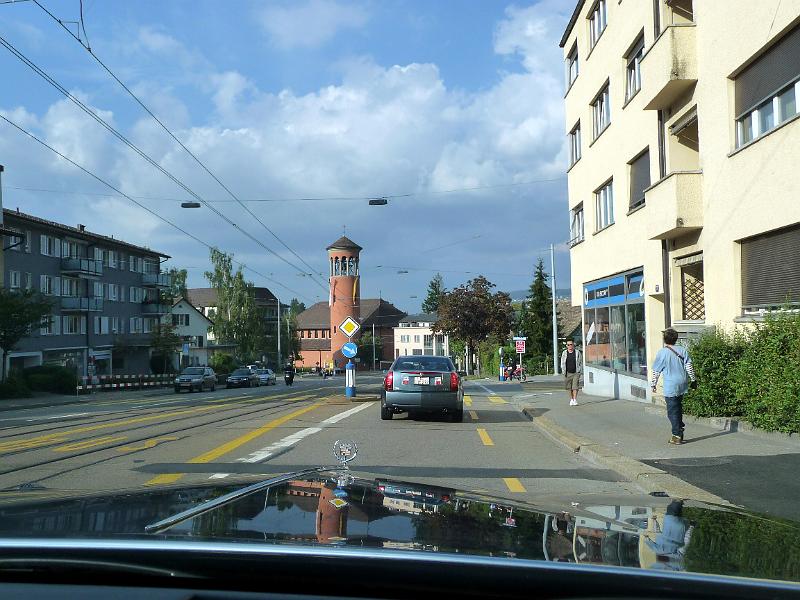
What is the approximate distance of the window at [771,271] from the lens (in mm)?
11969

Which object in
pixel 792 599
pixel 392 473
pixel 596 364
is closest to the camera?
pixel 792 599

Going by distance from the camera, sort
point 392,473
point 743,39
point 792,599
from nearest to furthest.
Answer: point 792,599
point 392,473
point 743,39

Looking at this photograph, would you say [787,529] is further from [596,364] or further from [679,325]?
[596,364]

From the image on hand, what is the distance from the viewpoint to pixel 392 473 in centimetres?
927

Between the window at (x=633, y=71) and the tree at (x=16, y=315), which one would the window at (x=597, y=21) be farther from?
the tree at (x=16, y=315)

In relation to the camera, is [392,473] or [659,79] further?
[659,79]

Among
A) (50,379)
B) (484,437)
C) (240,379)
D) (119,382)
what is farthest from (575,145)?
(119,382)

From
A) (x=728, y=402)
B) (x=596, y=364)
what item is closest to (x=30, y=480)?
(x=728, y=402)

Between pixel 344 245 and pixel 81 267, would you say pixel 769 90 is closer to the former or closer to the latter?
pixel 81 267

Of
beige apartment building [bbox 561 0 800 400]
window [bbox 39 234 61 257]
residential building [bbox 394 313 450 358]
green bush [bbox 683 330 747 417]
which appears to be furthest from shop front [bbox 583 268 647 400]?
residential building [bbox 394 313 450 358]

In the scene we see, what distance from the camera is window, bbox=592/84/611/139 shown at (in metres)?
22.8

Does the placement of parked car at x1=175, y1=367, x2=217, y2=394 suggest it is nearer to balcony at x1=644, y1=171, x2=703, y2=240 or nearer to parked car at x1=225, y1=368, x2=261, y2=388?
parked car at x1=225, y1=368, x2=261, y2=388

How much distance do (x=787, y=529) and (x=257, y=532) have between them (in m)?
2.05

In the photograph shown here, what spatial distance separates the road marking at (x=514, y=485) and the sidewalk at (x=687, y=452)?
1.44m
